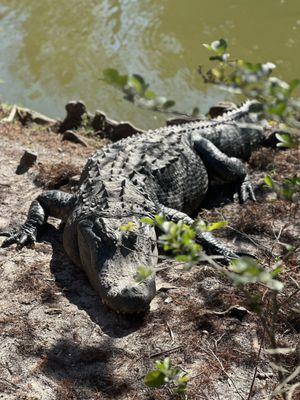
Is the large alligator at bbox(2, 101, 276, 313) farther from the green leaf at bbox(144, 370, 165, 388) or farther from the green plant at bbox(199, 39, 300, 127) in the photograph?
the green plant at bbox(199, 39, 300, 127)

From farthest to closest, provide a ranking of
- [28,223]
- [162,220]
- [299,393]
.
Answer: [28,223] → [299,393] → [162,220]

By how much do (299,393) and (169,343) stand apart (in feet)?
2.95

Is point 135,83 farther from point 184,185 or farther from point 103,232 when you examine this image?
point 184,185

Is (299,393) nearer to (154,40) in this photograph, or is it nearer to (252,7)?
(154,40)

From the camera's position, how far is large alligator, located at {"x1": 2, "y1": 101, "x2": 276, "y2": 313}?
397cm

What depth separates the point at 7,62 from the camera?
11.3 meters

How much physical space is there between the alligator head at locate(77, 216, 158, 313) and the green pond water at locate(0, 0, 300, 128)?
4.74 meters

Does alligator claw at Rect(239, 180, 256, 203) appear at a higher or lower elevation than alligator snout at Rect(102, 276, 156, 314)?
lower

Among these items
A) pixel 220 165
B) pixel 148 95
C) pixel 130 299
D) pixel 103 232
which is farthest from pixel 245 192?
pixel 148 95

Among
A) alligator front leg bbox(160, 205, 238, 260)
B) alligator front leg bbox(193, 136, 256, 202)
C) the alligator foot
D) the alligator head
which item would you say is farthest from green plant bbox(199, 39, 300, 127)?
alligator front leg bbox(193, 136, 256, 202)

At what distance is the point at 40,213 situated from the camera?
5.07 m

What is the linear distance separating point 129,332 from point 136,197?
138 centimetres

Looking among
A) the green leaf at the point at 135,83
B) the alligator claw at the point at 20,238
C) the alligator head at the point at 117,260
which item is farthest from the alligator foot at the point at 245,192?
the green leaf at the point at 135,83

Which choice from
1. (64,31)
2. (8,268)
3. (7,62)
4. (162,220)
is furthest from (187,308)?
(64,31)
